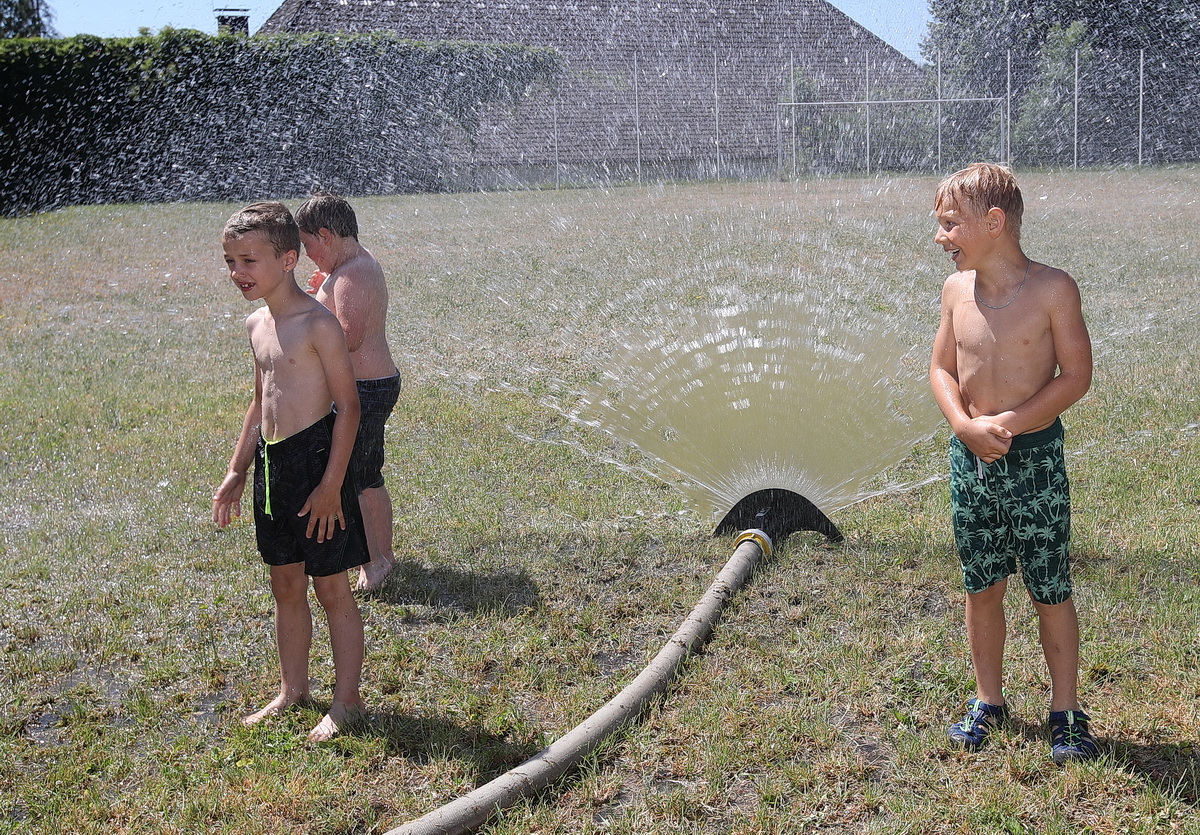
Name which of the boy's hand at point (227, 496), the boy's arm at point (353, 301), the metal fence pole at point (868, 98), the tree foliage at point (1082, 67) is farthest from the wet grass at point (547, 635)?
the metal fence pole at point (868, 98)

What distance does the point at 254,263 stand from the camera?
109 inches

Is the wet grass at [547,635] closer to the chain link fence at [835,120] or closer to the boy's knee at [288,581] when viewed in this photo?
the boy's knee at [288,581]

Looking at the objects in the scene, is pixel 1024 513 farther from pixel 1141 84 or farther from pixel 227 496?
pixel 1141 84

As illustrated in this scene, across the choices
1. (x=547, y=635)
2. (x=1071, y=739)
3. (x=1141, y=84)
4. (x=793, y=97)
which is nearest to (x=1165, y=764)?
(x=1071, y=739)

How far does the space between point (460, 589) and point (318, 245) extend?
1369 mm

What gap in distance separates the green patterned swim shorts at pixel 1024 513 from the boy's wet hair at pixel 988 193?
0.53 meters

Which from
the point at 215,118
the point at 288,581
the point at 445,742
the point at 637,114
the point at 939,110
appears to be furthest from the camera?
the point at 215,118

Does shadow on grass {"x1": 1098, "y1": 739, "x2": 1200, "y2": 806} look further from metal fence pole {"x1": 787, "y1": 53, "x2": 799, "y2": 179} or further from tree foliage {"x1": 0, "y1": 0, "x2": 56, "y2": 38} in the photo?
tree foliage {"x1": 0, "y1": 0, "x2": 56, "y2": 38}

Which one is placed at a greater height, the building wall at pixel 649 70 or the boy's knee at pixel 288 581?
the building wall at pixel 649 70

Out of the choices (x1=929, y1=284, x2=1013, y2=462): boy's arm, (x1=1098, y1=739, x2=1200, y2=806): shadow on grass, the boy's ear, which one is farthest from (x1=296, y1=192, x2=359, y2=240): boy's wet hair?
(x1=1098, y1=739, x2=1200, y2=806): shadow on grass

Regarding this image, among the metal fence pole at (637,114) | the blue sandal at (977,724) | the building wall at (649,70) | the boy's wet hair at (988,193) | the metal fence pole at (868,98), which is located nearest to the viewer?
the boy's wet hair at (988,193)

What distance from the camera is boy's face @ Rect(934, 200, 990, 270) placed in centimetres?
253

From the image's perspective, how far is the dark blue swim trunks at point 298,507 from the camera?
283 cm

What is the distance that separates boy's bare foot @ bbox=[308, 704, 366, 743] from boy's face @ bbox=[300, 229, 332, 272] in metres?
1.68
